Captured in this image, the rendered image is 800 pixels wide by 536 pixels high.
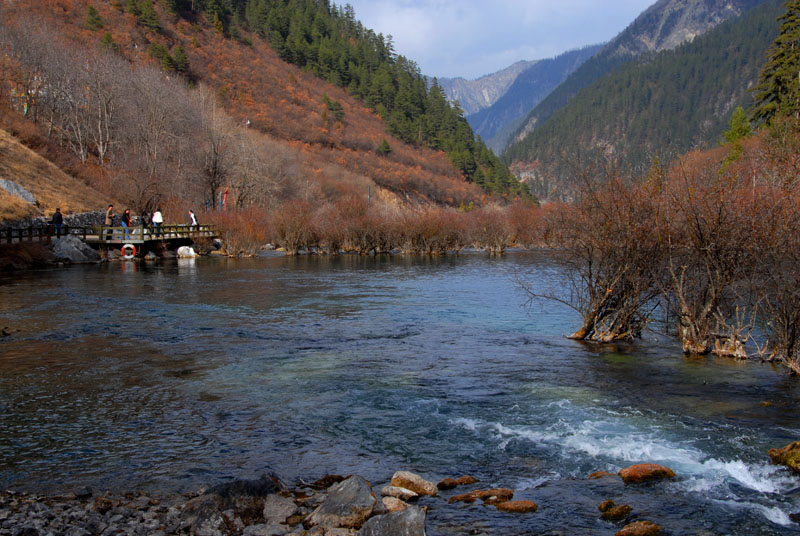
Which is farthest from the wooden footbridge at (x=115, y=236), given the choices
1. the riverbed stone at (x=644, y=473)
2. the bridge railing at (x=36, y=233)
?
the riverbed stone at (x=644, y=473)

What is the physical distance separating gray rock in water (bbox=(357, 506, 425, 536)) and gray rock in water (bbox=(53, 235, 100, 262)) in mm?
40173

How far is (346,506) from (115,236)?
145ft

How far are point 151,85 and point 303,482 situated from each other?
72227 millimetres

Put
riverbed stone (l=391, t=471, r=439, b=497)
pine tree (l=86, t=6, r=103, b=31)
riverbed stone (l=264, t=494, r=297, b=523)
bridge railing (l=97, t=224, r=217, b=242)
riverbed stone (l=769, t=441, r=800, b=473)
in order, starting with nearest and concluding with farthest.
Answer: riverbed stone (l=264, t=494, r=297, b=523)
riverbed stone (l=391, t=471, r=439, b=497)
riverbed stone (l=769, t=441, r=800, b=473)
bridge railing (l=97, t=224, r=217, b=242)
pine tree (l=86, t=6, r=103, b=31)

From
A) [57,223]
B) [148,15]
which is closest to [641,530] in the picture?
[57,223]

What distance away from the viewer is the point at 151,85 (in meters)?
70.5

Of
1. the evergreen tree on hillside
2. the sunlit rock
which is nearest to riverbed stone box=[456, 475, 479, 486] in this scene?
the sunlit rock

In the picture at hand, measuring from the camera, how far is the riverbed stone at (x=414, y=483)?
23.2 ft

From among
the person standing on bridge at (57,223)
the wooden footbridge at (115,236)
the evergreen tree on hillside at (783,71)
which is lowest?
the wooden footbridge at (115,236)

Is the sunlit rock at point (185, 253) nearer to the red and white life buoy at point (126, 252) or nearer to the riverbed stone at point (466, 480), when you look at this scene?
the red and white life buoy at point (126, 252)

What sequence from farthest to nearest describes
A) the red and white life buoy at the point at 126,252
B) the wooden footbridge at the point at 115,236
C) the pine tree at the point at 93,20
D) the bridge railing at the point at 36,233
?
1. the pine tree at the point at 93,20
2. the red and white life buoy at the point at 126,252
3. the wooden footbridge at the point at 115,236
4. the bridge railing at the point at 36,233

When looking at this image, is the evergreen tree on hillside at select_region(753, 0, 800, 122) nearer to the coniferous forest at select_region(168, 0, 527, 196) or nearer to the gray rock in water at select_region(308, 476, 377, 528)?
the gray rock in water at select_region(308, 476, 377, 528)

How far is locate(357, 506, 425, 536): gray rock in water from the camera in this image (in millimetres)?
5852

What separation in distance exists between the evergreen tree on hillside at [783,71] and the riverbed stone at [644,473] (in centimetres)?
5952
